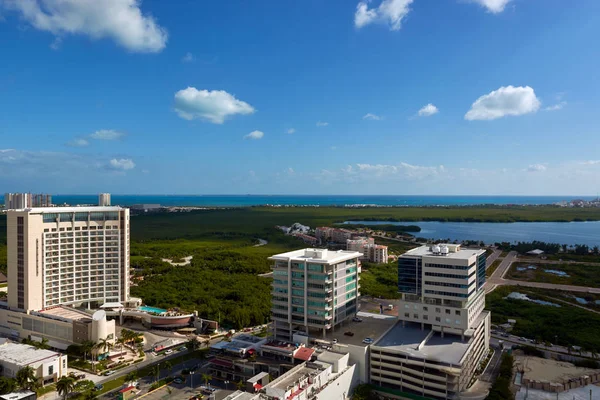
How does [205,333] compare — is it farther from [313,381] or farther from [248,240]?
[248,240]

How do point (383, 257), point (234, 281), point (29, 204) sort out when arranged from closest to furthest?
point (29, 204), point (234, 281), point (383, 257)

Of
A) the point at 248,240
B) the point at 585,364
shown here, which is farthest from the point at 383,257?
the point at 585,364

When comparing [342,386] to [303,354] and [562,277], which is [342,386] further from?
[562,277]

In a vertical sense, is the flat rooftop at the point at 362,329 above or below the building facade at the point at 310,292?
below

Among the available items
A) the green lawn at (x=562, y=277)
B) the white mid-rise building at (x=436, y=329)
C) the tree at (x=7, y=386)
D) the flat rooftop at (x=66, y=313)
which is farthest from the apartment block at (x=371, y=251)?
the tree at (x=7, y=386)

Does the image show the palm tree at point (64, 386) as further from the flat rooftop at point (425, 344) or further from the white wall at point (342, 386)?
the flat rooftop at point (425, 344)

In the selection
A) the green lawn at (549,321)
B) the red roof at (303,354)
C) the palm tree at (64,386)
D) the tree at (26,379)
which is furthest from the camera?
the green lawn at (549,321)

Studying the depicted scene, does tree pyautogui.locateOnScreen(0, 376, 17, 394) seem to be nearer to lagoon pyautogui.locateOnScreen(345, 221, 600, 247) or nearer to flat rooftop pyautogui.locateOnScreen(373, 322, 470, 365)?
flat rooftop pyautogui.locateOnScreen(373, 322, 470, 365)

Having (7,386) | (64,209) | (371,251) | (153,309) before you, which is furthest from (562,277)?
(7,386)

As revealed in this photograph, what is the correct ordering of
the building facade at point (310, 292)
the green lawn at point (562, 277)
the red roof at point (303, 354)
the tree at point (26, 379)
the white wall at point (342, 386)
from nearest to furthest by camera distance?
the white wall at point (342, 386), the tree at point (26, 379), the red roof at point (303, 354), the building facade at point (310, 292), the green lawn at point (562, 277)
